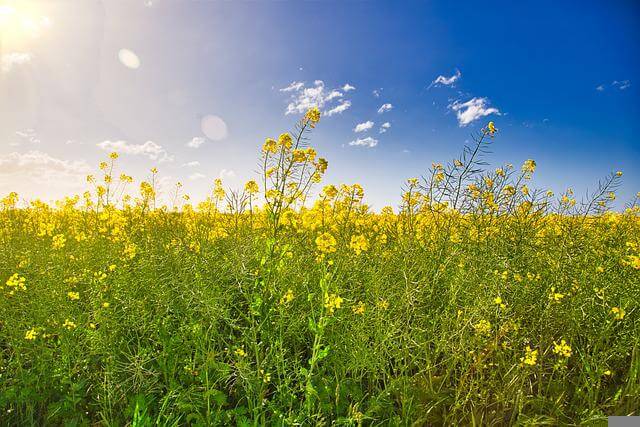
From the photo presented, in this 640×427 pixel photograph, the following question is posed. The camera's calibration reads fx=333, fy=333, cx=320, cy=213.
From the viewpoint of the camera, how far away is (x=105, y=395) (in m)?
2.05

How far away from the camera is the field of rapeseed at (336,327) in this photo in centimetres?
205

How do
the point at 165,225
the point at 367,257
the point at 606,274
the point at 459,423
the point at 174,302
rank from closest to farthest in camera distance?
the point at 459,423, the point at 174,302, the point at 606,274, the point at 367,257, the point at 165,225

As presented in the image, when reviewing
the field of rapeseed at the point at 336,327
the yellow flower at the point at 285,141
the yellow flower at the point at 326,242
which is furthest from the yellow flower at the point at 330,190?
the yellow flower at the point at 326,242

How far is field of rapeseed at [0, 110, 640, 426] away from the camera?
205 centimetres

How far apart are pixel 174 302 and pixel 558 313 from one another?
294 centimetres

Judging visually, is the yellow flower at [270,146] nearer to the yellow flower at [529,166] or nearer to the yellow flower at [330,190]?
the yellow flower at [330,190]

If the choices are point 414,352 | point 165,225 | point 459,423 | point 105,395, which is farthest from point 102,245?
point 459,423

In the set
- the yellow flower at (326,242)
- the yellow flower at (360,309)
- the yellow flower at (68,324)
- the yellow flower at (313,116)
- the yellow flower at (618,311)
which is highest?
the yellow flower at (313,116)

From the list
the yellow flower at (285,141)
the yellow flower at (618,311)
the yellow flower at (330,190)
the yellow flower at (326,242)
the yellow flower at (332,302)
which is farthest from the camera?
the yellow flower at (330,190)

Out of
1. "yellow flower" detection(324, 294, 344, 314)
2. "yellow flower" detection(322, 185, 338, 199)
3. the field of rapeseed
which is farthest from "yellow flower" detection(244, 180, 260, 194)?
"yellow flower" detection(324, 294, 344, 314)

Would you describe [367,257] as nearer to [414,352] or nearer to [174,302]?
[414,352]

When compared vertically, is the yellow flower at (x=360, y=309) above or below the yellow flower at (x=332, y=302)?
below

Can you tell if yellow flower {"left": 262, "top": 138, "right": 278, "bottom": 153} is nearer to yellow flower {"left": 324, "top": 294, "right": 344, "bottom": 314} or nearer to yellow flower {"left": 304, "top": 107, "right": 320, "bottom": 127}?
yellow flower {"left": 304, "top": 107, "right": 320, "bottom": 127}

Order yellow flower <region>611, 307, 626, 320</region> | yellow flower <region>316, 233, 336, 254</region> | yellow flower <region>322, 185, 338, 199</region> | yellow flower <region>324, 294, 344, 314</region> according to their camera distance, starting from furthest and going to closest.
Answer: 1. yellow flower <region>322, 185, 338, 199</region>
2. yellow flower <region>611, 307, 626, 320</region>
3. yellow flower <region>316, 233, 336, 254</region>
4. yellow flower <region>324, 294, 344, 314</region>
